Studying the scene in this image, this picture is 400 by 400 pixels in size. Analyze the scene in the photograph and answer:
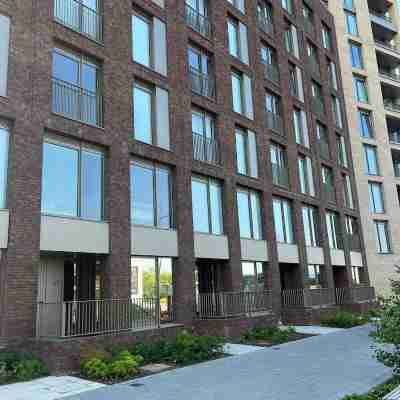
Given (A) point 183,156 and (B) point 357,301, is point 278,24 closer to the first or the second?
(A) point 183,156

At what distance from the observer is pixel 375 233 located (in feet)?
106

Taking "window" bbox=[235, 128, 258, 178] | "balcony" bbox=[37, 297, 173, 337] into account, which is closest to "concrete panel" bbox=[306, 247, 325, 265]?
"window" bbox=[235, 128, 258, 178]

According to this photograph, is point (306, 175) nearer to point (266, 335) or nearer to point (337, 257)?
point (337, 257)

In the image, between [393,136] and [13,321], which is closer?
[13,321]

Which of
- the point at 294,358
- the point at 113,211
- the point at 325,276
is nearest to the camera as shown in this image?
the point at 294,358

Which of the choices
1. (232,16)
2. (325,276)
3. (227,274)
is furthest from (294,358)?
(232,16)

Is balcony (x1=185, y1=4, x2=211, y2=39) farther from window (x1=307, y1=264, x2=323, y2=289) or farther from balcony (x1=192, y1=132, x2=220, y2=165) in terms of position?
window (x1=307, y1=264, x2=323, y2=289)

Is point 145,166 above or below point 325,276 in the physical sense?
above

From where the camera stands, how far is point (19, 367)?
9641mm

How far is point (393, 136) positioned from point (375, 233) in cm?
1046

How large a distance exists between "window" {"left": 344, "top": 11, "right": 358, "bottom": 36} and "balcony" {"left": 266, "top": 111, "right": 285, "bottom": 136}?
18.0 meters

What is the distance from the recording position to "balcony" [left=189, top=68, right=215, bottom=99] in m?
18.5

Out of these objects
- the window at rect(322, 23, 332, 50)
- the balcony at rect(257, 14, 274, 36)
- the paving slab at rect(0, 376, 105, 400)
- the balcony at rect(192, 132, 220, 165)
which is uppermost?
the window at rect(322, 23, 332, 50)

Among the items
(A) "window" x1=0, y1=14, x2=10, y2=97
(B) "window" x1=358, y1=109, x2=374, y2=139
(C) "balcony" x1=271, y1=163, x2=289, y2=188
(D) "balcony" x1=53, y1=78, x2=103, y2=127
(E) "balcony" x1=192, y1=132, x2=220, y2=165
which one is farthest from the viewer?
(B) "window" x1=358, y1=109, x2=374, y2=139
